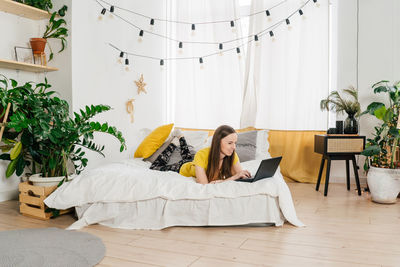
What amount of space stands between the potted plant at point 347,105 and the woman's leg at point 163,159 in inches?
67.2

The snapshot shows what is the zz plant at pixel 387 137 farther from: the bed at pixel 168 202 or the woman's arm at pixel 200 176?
the woman's arm at pixel 200 176

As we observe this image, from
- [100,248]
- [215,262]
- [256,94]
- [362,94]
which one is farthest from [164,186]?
[362,94]

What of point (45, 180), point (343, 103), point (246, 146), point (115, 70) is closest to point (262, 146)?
point (246, 146)

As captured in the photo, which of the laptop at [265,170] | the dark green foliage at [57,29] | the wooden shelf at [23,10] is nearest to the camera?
the laptop at [265,170]

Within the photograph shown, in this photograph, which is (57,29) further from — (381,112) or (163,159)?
(381,112)

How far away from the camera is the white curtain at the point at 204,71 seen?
440 cm

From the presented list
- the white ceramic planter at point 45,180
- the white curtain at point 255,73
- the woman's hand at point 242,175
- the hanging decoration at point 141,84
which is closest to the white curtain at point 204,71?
the white curtain at point 255,73

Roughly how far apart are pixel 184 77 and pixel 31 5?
77.3 inches

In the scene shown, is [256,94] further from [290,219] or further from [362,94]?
[290,219]

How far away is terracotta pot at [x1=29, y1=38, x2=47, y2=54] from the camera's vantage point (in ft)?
10.9

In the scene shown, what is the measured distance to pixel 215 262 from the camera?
1.93 m

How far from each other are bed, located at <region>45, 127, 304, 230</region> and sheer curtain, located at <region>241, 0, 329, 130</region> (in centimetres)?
180

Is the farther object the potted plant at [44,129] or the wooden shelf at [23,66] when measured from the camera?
the wooden shelf at [23,66]

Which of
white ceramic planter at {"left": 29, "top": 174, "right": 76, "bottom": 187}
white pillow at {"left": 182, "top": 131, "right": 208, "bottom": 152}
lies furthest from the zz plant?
white ceramic planter at {"left": 29, "top": 174, "right": 76, "bottom": 187}
